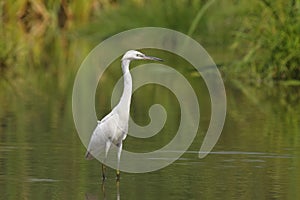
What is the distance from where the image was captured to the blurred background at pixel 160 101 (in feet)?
30.0

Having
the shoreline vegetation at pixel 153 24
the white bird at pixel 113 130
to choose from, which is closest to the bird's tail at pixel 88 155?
the white bird at pixel 113 130

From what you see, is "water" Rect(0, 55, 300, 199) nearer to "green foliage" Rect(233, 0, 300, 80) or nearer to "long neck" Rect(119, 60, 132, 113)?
"long neck" Rect(119, 60, 132, 113)

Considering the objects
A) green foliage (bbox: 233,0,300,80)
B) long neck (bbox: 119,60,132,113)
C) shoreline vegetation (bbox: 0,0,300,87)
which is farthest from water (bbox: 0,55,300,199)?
shoreline vegetation (bbox: 0,0,300,87)

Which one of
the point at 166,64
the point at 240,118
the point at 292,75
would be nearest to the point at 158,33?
the point at 166,64

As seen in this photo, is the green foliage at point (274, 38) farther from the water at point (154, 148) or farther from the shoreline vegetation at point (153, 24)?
the water at point (154, 148)

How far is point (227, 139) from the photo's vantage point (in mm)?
12055

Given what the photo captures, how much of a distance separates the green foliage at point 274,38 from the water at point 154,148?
1.63 m

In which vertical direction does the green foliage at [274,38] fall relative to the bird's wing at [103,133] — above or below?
above

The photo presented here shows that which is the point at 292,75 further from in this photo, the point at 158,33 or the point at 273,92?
the point at 158,33

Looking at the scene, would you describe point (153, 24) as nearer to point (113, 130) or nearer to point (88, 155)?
point (88, 155)

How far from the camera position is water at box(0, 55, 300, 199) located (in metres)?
8.79

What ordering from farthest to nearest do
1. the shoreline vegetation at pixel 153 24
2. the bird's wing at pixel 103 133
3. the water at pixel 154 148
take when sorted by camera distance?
the shoreline vegetation at pixel 153 24 → the bird's wing at pixel 103 133 → the water at pixel 154 148

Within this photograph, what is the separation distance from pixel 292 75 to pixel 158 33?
6536 millimetres

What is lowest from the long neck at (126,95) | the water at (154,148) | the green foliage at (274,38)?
the water at (154,148)
